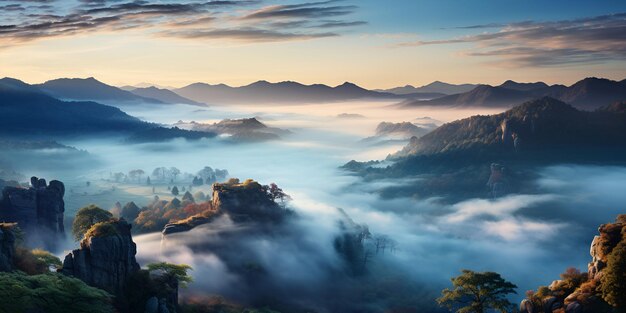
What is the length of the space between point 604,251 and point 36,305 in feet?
256

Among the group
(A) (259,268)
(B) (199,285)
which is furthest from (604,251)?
(A) (259,268)

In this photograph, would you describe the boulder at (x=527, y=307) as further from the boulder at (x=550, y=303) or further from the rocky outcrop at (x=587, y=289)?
the boulder at (x=550, y=303)

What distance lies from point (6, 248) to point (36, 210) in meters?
83.2

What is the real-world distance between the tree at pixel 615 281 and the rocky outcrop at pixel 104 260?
230ft

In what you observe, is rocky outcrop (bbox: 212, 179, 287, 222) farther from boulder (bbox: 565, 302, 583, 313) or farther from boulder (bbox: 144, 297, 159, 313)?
boulder (bbox: 565, 302, 583, 313)

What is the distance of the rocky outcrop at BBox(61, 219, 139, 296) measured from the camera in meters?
85.7

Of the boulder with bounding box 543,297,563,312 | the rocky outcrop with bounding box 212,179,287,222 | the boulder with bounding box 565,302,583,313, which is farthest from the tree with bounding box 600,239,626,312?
the rocky outcrop with bounding box 212,179,287,222

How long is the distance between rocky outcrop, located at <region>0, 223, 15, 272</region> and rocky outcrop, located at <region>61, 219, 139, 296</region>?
781 centimetres

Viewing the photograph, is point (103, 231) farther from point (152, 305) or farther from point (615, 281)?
point (615, 281)

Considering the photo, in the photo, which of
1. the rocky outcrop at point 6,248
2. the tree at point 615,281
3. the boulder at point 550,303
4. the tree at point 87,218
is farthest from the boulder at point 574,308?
the tree at point 87,218

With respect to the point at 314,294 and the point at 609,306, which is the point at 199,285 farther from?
the point at 609,306

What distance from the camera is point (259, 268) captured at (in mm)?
172625

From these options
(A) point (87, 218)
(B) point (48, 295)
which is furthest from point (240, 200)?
(B) point (48, 295)

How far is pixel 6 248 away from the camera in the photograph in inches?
3100
